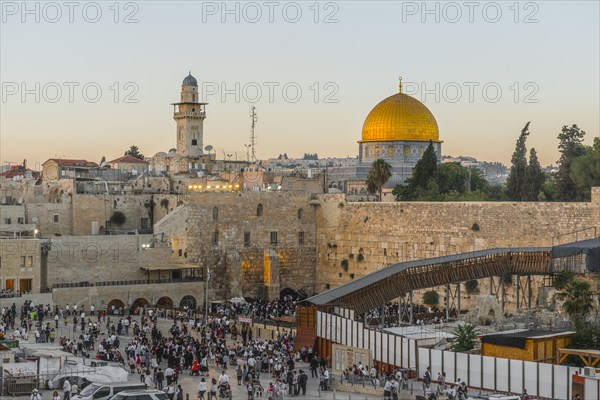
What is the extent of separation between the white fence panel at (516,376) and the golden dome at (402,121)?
162 ft


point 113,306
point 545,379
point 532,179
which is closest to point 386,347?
point 545,379

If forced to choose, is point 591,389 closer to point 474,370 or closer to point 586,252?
point 474,370

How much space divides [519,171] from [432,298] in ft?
30.1

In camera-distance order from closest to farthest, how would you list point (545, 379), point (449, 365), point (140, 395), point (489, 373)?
point (140, 395) → point (545, 379) → point (489, 373) → point (449, 365)

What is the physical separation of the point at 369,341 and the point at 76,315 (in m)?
15.5

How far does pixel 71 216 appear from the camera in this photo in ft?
175

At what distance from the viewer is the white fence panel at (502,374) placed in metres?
27.5

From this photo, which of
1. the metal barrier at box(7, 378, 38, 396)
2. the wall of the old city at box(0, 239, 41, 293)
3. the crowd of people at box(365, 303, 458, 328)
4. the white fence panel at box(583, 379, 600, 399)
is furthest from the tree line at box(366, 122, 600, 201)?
the metal barrier at box(7, 378, 38, 396)

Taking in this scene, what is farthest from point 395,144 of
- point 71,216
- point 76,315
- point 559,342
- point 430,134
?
point 559,342

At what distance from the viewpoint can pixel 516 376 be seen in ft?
89.8

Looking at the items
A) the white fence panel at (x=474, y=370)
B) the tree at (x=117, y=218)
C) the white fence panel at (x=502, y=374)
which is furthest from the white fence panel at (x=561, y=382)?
the tree at (x=117, y=218)

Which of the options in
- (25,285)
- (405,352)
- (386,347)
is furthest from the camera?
(25,285)

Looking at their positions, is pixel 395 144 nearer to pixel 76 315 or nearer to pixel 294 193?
pixel 294 193

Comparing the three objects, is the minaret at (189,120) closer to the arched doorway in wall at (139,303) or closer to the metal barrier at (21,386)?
the arched doorway in wall at (139,303)
